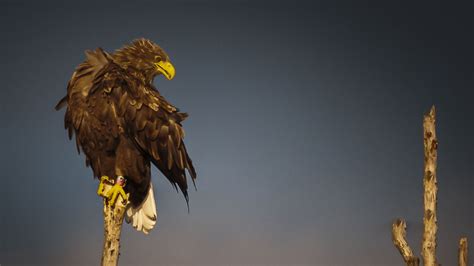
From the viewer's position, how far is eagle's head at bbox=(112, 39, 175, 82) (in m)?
3.36

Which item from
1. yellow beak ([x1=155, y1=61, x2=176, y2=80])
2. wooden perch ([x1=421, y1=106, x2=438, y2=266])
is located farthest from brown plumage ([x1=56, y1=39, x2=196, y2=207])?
wooden perch ([x1=421, y1=106, x2=438, y2=266])

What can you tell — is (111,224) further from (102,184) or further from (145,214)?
(145,214)

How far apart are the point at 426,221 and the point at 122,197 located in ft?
5.81

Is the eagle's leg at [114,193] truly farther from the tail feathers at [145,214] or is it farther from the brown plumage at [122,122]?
the tail feathers at [145,214]

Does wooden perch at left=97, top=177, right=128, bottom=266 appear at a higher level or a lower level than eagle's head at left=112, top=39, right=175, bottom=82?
lower

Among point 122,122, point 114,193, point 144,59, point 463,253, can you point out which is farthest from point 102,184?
point 463,253

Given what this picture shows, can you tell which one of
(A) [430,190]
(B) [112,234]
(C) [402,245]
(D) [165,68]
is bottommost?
(B) [112,234]

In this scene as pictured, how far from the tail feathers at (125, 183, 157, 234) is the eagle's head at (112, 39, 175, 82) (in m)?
0.68

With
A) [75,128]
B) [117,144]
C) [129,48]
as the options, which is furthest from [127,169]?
[129,48]

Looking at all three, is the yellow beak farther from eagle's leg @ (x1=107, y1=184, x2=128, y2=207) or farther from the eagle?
eagle's leg @ (x1=107, y1=184, x2=128, y2=207)

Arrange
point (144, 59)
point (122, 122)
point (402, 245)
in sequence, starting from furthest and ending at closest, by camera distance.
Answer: point (402, 245) < point (144, 59) < point (122, 122)

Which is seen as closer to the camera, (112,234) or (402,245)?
(112,234)

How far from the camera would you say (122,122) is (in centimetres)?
317

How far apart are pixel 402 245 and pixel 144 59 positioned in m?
1.94
